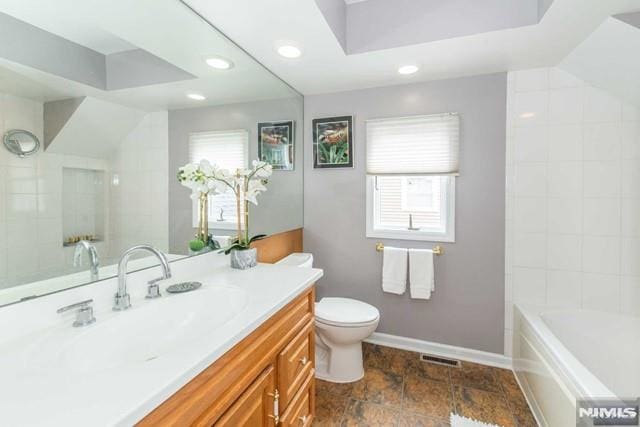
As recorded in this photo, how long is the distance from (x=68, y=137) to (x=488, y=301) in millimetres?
2586

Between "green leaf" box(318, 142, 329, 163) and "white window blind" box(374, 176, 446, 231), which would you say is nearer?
"white window blind" box(374, 176, 446, 231)

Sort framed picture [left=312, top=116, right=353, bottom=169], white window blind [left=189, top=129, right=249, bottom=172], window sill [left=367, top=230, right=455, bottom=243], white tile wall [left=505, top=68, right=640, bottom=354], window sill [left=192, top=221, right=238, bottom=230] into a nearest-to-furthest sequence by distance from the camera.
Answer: white window blind [left=189, top=129, right=249, bottom=172]
window sill [left=192, top=221, right=238, bottom=230]
white tile wall [left=505, top=68, right=640, bottom=354]
window sill [left=367, top=230, right=455, bottom=243]
framed picture [left=312, top=116, right=353, bottom=169]

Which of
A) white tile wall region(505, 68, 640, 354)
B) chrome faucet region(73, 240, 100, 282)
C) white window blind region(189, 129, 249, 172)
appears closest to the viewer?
chrome faucet region(73, 240, 100, 282)

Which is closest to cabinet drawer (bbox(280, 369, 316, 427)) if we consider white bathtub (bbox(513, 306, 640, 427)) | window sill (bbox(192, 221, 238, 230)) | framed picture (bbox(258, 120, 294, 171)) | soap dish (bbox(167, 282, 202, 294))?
soap dish (bbox(167, 282, 202, 294))

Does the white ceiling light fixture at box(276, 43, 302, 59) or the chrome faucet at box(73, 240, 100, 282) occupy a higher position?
the white ceiling light fixture at box(276, 43, 302, 59)

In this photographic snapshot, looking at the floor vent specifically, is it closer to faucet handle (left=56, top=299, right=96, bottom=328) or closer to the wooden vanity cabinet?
the wooden vanity cabinet

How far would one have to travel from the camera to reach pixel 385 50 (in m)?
1.78

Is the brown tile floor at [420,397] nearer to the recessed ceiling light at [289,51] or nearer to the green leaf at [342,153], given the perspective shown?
the green leaf at [342,153]

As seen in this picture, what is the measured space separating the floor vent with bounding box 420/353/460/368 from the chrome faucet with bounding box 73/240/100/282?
2194 millimetres

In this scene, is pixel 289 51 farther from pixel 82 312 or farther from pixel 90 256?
pixel 82 312

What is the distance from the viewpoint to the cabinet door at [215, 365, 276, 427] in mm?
877

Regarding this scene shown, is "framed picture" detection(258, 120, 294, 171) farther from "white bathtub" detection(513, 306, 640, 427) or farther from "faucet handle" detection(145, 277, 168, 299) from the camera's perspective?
"white bathtub" detection(513, 306, 640, 427)

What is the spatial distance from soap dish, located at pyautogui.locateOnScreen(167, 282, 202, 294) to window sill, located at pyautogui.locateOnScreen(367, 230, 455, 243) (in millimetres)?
1518

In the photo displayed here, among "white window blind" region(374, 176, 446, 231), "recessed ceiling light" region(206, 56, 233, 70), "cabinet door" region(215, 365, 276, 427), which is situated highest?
"recessed ceiling light" region(206, 56, 233, 70)
